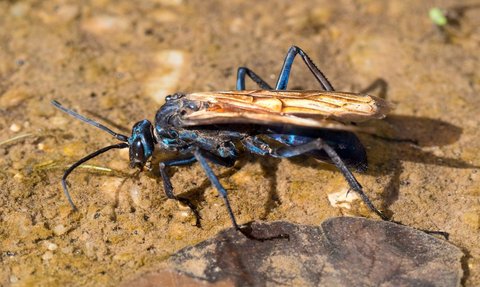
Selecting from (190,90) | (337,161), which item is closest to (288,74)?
(190,90)

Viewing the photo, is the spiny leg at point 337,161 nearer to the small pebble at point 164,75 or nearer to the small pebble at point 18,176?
the small pebble at point 164,75

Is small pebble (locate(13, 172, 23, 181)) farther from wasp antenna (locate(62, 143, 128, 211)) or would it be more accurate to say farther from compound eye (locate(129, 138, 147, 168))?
compound eye (locate(129, 138, 147, 168))

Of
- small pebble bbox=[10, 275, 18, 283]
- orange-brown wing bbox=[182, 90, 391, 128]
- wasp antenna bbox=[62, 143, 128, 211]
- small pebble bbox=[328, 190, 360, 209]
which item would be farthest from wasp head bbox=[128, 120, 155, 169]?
small pebble bbox=[328, 190, 360, 209]

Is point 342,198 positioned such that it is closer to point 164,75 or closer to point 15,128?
point 164,75

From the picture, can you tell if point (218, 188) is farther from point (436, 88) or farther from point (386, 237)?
point (436, 88)

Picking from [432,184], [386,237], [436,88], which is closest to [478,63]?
[436,88]

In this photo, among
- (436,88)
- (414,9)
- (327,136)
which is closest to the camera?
(327,136)
